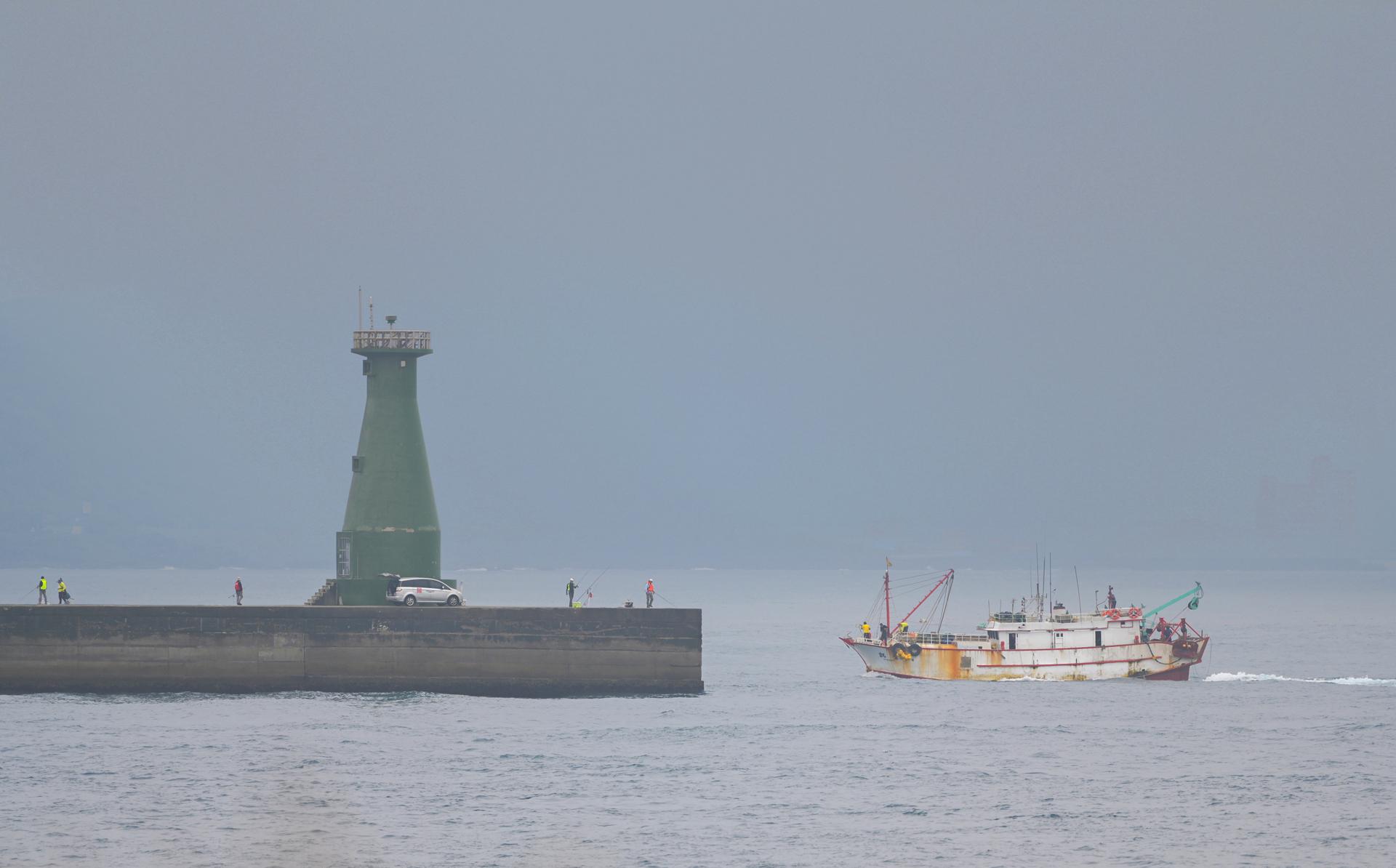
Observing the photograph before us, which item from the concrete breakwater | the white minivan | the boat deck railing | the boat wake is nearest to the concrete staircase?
the white minivan

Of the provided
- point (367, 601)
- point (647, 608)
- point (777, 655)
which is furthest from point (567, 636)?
point (777, 655)

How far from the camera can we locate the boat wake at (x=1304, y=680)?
288 ft

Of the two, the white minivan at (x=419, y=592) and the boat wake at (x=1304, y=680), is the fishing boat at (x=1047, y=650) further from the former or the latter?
the white minivan at (x=419, y=592)

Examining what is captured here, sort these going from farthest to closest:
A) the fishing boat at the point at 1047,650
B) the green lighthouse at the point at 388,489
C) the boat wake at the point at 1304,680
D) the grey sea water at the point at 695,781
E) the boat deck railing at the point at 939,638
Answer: the boat wake at the point at 1304,680 < the boat deck railing at the point at 939,638 < the fishing boat at the point at 1047,650 < the green lighthouse at the point at 388,489 < the grey sea water at the point at 695,781

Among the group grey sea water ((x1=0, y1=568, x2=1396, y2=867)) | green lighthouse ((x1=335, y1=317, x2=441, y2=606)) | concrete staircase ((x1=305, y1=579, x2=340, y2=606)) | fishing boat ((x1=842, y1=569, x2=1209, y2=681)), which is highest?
green lighthouse ((x1=335, y1=317, x2=441, y2=606))

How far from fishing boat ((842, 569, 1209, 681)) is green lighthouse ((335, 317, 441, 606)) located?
82.2 ft

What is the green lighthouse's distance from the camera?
6650cm

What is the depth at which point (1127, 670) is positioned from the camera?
8450 cm

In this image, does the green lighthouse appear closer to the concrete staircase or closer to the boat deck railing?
the concrete staircase

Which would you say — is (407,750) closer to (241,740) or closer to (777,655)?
(241,740)

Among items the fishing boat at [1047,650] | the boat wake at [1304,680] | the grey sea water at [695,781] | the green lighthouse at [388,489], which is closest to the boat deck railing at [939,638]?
the fishing boat at [1047,650]

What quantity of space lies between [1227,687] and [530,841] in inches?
2077

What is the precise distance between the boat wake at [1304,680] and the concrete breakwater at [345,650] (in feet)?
131

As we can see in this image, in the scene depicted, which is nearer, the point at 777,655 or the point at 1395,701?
the point at 1395,701
